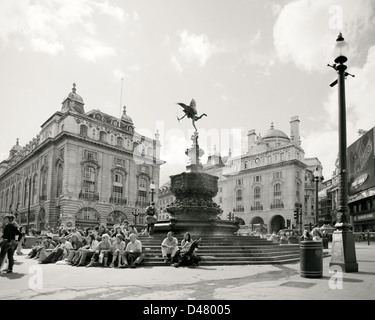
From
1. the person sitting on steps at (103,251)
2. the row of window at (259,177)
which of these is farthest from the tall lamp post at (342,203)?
the row of window at (259,177)

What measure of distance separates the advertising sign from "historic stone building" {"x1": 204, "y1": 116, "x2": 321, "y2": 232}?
30.2ft

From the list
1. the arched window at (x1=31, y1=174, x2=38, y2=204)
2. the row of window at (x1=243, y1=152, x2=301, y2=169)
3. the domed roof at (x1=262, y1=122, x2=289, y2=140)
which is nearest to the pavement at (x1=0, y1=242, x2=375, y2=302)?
the arched window at (x1=31, y1=174, x2=38, y2=204)

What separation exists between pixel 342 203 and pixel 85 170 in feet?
151

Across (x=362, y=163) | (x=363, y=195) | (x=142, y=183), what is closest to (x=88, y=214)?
(x=142, y=183)

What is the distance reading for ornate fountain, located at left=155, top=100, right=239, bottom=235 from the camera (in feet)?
56.1

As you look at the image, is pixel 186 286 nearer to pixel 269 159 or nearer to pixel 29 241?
pixel 29 241

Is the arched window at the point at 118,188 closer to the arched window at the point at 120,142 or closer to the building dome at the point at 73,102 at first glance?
the arched window at the point at 120,142

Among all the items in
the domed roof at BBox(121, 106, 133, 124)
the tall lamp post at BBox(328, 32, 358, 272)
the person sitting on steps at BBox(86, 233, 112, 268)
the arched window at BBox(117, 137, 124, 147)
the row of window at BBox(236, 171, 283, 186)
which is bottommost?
the person sitting on steps at BBox(86, 233, 112, 268)

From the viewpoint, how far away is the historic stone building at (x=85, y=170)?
49.8 metres

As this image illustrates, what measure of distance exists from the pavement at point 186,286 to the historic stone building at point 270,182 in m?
48.2

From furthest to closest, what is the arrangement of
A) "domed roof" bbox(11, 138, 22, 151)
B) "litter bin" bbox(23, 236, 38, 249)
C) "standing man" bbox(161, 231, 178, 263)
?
"domed roof" bbox(11, 138, 22, 151), "litter bin" bbox(23, 236, 38, 249), "standing man" bbox(161, 231, 178, 263)

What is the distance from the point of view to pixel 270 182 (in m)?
64.3

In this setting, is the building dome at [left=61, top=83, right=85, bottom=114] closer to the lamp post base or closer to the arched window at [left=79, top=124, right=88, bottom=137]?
the arched window at [left=79, top=124, right=88, bottom=137]
